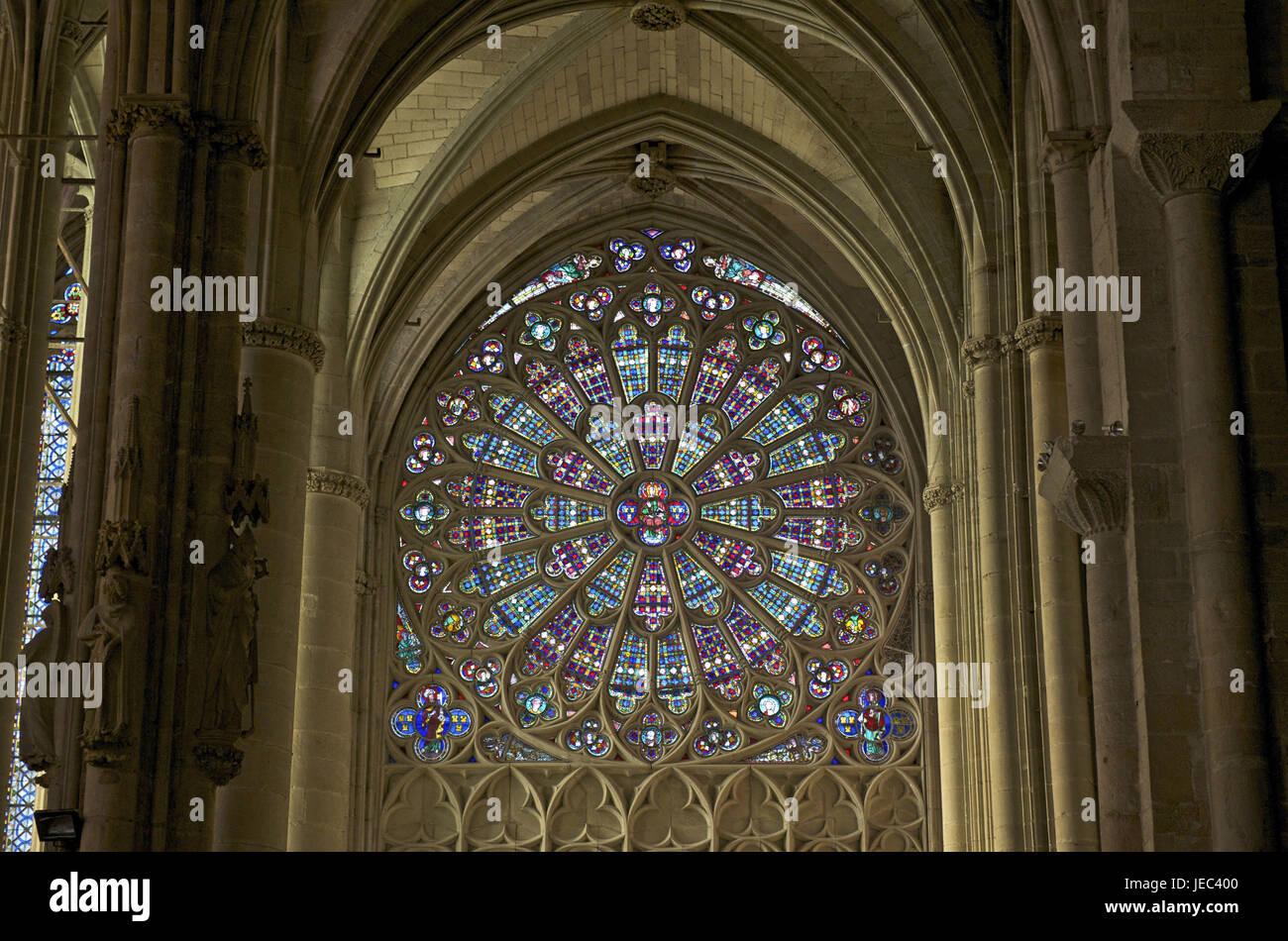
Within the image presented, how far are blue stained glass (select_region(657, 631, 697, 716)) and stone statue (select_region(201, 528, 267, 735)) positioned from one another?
1142 cm

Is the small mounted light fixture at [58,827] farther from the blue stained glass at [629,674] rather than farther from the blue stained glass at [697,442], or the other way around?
the blue stained glass at [697,442]

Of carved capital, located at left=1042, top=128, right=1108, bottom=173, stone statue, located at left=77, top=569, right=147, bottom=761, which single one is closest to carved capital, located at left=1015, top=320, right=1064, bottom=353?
carved capital, located at left=1042, top=128, right=1108, bottom=173

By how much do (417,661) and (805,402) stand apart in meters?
5.55

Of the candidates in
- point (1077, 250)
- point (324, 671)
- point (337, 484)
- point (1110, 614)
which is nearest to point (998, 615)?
point (1077, 250)

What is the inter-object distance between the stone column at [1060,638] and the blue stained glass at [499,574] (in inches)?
374

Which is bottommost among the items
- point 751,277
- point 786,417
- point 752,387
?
point 786,417

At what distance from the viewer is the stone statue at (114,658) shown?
11.6 meters

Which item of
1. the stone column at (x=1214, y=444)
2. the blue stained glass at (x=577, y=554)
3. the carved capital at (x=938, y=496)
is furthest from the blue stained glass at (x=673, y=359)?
the stone column at (x=1214, y=444)

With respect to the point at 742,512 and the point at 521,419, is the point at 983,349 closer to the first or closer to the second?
the point at 742,512

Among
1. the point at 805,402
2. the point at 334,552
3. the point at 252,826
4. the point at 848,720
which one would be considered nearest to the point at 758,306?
the point at 805,402

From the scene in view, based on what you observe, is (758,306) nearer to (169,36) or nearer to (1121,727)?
(169,36)

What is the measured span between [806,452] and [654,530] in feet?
6.78

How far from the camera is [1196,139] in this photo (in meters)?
10.9
